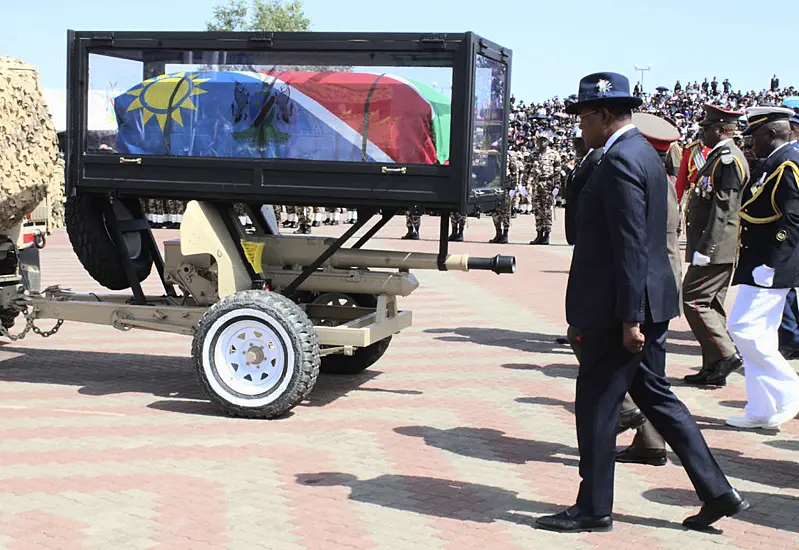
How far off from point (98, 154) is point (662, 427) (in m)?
4.35

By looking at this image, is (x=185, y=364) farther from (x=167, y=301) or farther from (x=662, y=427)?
(x=662, y=427)

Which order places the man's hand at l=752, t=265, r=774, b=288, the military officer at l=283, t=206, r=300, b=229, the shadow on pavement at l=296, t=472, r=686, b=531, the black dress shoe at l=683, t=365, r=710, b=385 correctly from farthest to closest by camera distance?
the military officer at l=283, t=206, r=300, b=229 → the black dress shoe at l=683, t=365, r=710, b=385 → the man's hand at l=752, t=265, r=774, b=288 → the shadow on pavement at l=296, t=472, r=686, b=531

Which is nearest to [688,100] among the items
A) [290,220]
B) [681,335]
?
[290,220]

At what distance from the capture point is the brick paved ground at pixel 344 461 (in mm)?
5098

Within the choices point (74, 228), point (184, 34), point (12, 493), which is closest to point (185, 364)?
point (74, 228)

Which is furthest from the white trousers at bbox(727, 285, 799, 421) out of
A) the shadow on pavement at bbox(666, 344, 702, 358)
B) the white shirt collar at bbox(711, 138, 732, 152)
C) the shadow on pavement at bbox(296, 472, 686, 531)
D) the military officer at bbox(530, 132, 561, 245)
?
the military officer at bbox(530, 132, 561, 245)

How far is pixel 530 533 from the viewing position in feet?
16.8

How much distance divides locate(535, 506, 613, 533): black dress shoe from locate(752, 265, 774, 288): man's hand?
2361 mm

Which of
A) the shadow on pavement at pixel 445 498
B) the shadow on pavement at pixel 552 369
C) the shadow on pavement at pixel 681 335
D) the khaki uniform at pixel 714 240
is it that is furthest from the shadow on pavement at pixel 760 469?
the shadow on pavement at pixel 681 335

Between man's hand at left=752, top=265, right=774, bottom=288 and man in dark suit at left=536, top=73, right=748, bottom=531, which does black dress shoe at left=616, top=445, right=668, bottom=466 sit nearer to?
man in dark suit at left=536, top=73, right=748, bottom=531

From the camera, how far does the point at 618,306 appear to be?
15.8 ft

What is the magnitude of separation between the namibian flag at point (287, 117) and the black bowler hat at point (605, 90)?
6.36 feet

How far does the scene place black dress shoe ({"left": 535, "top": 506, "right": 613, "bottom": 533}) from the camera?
5.07 m

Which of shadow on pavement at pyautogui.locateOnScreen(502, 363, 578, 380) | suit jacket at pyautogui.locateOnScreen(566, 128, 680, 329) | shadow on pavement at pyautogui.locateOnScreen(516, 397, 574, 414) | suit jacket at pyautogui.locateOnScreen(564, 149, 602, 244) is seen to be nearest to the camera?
suit jacket at pyautogui.locateOnScreen(566, 128, 680, 329)
